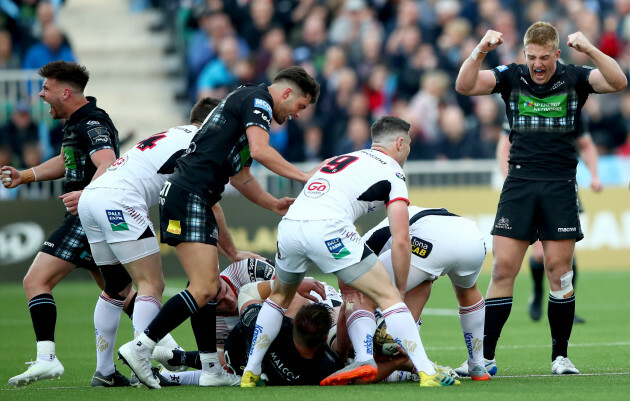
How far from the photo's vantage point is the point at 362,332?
294 inches

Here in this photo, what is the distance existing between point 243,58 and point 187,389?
13.2m

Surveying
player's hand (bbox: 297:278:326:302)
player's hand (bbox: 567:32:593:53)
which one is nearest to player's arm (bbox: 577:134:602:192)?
player's hand (bbox: 567:32:593:53)

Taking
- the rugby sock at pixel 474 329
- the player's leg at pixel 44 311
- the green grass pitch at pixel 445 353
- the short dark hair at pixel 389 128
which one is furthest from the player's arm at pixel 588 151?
the player's leg at pixel 44 311

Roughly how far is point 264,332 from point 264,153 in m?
1.28

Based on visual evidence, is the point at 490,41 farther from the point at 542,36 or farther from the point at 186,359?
the point at 186,359

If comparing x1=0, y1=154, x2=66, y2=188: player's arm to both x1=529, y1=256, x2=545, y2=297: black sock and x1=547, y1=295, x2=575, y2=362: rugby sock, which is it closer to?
x1=547, y1=295, x2=575, y2=362: rugby sock

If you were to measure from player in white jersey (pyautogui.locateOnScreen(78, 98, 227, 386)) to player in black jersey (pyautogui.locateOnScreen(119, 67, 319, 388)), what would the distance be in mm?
347

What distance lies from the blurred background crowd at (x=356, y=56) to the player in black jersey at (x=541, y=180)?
10185 millimetres

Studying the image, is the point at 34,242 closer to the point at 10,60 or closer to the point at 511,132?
the point at 10,60

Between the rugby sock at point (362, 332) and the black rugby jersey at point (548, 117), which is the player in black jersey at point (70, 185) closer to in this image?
the rugby sock at point (362, 332)

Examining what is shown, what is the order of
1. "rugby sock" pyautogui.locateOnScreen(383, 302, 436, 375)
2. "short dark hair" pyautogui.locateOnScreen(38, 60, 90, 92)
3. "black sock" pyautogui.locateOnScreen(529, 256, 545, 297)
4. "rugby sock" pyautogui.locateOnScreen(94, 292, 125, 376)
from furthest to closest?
"black sock" pyautogui.locateOnScreen(529, 256, 545, 297) → "short dark hair" pyautogui.locateOnScreen(38, 60, 90, 92) → "rugby sock" pyautogui.locateOnScreen(94, 292, 125, 376) → "rugby sock" pyautogui.locateOnScreen(383, 302, 436, 375)

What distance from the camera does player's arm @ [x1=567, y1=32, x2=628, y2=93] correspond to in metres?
7.52

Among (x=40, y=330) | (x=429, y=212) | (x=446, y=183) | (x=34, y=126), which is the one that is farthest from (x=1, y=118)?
(x=429, y=212)

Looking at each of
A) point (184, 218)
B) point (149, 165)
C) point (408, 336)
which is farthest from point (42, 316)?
point (408, 336)
